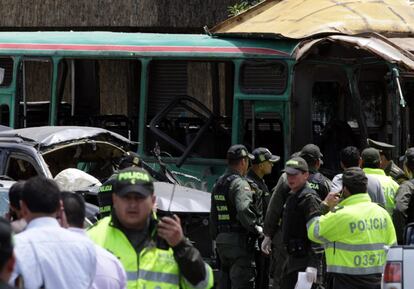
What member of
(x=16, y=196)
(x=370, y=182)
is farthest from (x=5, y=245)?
(x=370, y=182)

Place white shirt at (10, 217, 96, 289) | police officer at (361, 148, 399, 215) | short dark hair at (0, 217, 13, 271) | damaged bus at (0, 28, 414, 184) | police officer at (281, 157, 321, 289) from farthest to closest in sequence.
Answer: damaged bus at (0, 28, 414, 184) → police officer at (361, 148, 399, 215) → police officer at (281, 157, 321, 289) → white shirt at (10, 217, 96, 289) → short dark hair at (0, 217, 13, 271)

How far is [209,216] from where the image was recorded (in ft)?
37.8

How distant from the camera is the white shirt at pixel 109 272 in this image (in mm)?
5684

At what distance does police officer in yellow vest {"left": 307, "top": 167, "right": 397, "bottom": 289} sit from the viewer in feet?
29.0

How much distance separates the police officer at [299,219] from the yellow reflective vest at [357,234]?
79cm

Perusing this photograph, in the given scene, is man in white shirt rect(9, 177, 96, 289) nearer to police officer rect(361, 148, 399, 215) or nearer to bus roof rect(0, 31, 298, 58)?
police officer rect(361, 148, 399, 215)

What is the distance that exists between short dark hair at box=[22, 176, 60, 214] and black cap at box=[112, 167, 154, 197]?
1.15 ft

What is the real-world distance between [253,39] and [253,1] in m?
5.68

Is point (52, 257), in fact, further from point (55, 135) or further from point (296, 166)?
point (55, 135)

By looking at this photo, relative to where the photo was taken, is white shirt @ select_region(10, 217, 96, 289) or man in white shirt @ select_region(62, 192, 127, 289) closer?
white shirt @ select_region(10, 217, 96, 289)

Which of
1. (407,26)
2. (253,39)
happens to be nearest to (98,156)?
(253,39)

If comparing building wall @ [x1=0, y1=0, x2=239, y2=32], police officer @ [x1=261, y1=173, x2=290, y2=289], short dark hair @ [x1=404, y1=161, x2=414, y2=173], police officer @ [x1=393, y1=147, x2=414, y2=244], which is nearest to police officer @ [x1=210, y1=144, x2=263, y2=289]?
police officer @ [x1=261, y1=173, x2=290, y2=289]

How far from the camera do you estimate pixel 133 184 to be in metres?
5.80

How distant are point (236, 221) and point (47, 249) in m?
5.78
